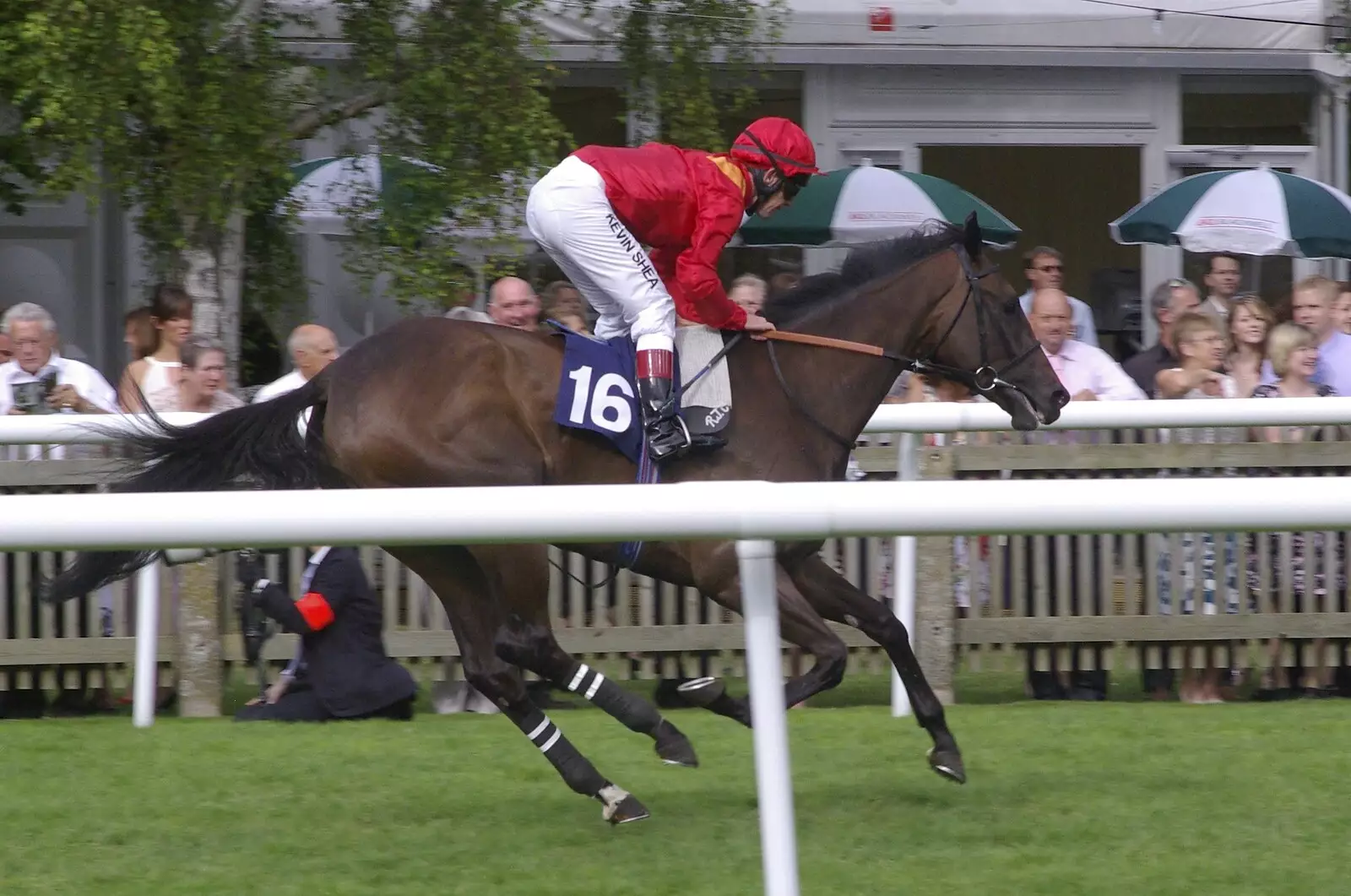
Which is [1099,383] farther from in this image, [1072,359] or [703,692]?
[703,692]

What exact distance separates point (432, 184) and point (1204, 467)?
353 cm

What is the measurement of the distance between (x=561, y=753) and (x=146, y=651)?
1.70m

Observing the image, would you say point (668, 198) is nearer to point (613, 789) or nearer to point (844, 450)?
point (844, 450)

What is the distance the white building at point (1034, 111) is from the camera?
11031 millimetres

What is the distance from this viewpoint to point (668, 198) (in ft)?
15.1

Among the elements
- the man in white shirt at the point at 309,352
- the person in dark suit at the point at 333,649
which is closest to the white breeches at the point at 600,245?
the person in dark suit at the point at 333,649

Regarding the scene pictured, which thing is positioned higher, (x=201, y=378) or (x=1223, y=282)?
(x=1223, y=282)

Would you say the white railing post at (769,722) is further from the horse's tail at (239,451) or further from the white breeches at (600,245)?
the horse's tail at (239,451)

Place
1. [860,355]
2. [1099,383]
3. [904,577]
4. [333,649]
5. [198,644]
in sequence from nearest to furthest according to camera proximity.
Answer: [860,355] < [904,577] < [333,649] < [198,644] < [1099,383]

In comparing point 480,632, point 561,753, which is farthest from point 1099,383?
point 561,753

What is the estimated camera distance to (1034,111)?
11516 millimetres

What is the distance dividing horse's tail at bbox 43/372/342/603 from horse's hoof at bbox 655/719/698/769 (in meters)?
1.00

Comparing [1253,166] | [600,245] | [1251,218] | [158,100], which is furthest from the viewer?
[1253,166]

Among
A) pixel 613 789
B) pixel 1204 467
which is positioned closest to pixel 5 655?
pixel 613 789
